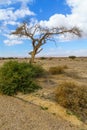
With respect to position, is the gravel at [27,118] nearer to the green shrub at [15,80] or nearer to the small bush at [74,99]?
the small bush at [74,99]

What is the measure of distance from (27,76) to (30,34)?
30.3ft

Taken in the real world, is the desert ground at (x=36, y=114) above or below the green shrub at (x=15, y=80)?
below

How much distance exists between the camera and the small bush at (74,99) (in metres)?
13.2

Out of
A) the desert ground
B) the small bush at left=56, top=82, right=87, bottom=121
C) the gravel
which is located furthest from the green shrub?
the small bush at left=56, top=82, right=87, bottom=121

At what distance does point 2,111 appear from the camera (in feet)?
41.1

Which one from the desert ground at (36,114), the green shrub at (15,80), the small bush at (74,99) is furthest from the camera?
the green shrub at (15,80)

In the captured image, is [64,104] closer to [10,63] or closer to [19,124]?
[19,124]

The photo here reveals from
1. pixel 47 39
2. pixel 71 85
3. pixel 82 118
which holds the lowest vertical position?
pixel 82 118

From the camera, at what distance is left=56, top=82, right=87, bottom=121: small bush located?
13.2 m

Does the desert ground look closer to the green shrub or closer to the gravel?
the gravel

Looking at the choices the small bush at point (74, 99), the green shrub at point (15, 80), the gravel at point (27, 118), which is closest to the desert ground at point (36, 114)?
the gravel at point (27, 118)

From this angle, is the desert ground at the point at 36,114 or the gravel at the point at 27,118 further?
the desert ground at the point at 36,114

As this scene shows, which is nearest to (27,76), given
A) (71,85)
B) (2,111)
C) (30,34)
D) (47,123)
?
(71,85)

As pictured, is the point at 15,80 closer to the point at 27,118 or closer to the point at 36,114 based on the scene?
the point at 36,114
